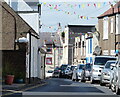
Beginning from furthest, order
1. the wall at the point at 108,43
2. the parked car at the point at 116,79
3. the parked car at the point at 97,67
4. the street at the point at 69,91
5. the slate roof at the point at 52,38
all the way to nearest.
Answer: the slate roof at the point at 52,38 → the wall at the point at 108,43 → the parked car at the point at 97,67 → the street at the point at 69,91 → the parked car at the point at 116,79

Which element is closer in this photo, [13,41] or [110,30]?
[13,41]

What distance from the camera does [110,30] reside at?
150ft

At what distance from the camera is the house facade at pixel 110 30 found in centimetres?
4394

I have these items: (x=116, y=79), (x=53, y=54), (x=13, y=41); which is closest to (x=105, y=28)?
(x=13, y=41)

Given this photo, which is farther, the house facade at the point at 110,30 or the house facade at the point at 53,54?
the house facade at the point at 53,54

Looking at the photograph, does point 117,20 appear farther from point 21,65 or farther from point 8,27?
point 21,65

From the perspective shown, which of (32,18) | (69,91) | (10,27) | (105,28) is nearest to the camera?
(69,91)

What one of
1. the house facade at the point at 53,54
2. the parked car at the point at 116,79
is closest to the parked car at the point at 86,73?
the parked car at the point at 116,79

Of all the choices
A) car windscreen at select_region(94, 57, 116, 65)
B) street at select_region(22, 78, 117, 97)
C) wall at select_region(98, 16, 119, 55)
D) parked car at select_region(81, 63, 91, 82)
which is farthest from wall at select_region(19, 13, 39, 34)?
street at select_region(22, 78, 117, 97)

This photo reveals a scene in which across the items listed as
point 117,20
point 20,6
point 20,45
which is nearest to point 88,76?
point 20,45

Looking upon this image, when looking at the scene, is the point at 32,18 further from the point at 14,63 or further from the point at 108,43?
the point at 108,43

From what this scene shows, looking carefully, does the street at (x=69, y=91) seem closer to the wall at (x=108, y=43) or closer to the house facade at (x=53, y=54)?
the wall at (x=108, y=43)

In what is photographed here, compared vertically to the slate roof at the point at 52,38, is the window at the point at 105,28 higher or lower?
lower

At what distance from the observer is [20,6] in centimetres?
3669
